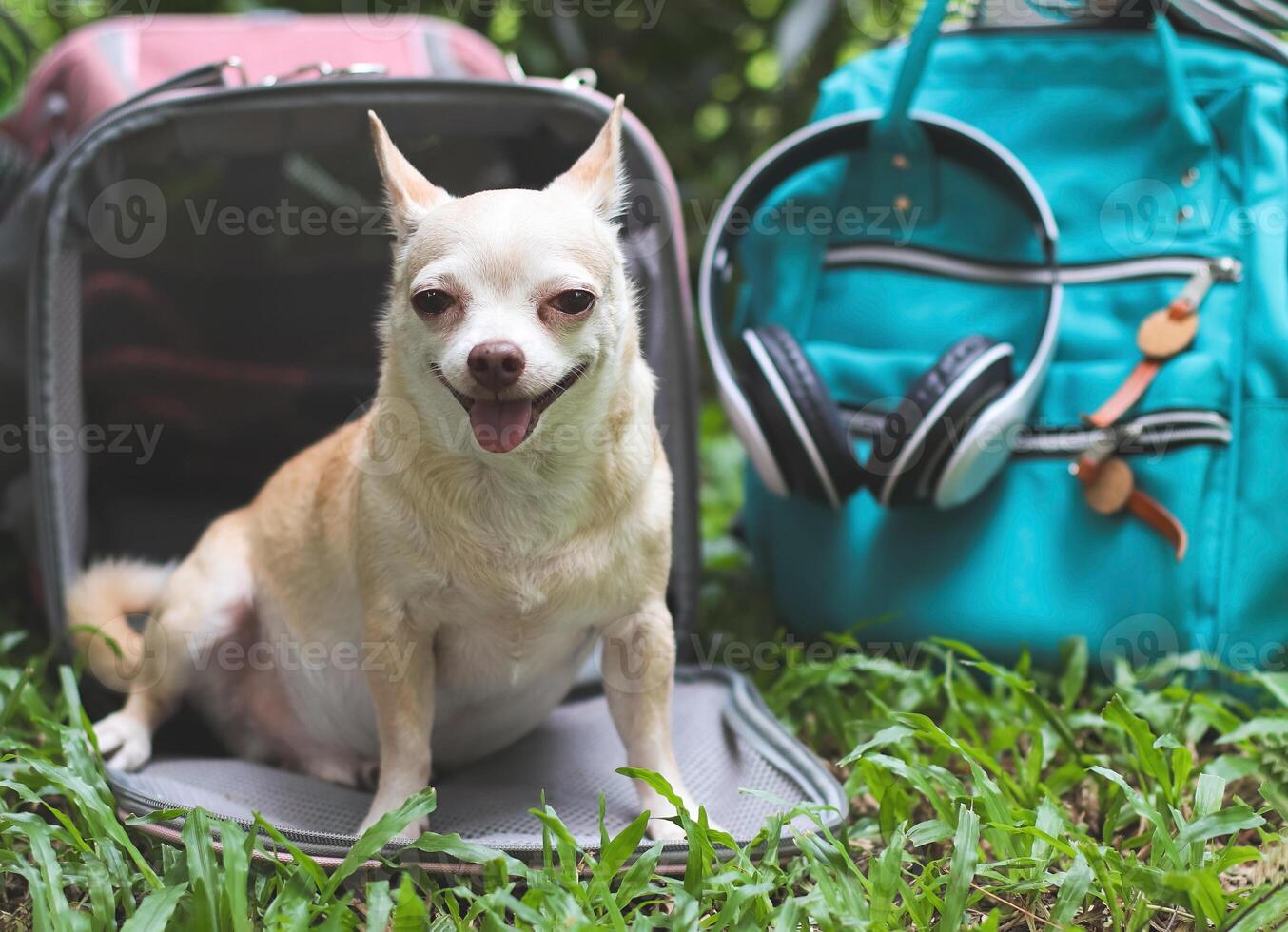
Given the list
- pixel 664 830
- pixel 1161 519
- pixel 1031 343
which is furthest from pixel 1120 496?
pixel 664 830

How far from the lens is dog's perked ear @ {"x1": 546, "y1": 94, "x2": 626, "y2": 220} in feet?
5.05

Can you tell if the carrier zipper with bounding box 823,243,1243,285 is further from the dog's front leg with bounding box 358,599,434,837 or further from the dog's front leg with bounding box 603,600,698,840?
the dog's front leg with bounding box 358,599,434,837

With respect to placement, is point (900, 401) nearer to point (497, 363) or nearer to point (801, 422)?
point (801, 422)

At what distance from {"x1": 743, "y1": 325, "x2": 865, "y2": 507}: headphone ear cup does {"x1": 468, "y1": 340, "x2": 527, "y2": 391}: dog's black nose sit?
0.85 m

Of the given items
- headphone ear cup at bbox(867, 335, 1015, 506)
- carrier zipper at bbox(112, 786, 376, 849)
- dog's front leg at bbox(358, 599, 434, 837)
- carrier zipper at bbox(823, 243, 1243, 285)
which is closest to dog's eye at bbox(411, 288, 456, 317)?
dog's front leg at bbox(358, 599, 434, 837)

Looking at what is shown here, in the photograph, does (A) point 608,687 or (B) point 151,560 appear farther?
(B) point 151,560

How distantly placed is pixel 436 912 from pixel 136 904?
1.19ft

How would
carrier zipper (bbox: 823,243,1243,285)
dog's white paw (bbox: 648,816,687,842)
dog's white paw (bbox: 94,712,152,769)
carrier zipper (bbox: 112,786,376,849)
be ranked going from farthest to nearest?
carrier zipper (bbox: 823,243,1243,285), dog's white paw (bbox: 94,712,152,769), dog's white paw (bbox: 648,816,687,842), carrier zipper (bbox: 112,786,376,849)

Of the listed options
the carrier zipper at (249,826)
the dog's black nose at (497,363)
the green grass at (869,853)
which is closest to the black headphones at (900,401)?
the green grass at (869,853)

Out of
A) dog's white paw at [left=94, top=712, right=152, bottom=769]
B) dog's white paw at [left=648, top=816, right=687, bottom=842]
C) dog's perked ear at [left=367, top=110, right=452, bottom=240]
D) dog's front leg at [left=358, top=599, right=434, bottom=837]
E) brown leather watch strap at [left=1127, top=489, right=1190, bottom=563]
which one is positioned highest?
dog's perked ear at [left=367, top=110, right=452, bottom=240]

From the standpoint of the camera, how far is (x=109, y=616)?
194 centimetres

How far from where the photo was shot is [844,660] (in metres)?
1.98

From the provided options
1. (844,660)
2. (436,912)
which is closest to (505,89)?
(844,660)

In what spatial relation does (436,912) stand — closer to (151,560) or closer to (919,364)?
(919,364)
